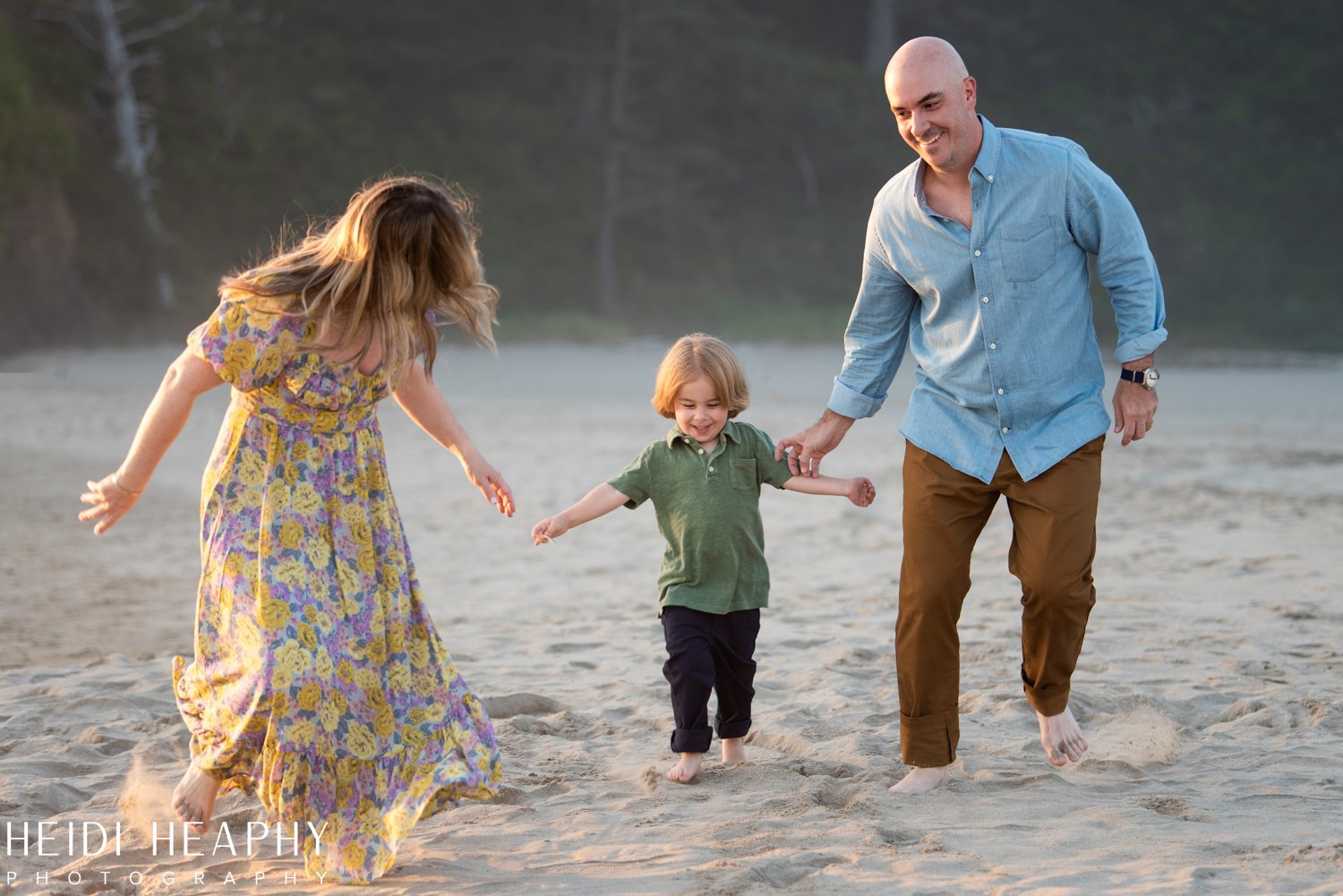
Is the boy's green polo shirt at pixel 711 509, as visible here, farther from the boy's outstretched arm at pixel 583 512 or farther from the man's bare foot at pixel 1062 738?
the man's bare foot at pixel 1062 738

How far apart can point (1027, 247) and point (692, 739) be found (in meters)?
1.47

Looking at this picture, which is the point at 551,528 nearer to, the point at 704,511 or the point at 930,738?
the point at 704,511

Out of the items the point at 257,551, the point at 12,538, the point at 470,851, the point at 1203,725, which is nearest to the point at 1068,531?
the point at 1203,725

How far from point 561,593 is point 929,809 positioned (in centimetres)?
371

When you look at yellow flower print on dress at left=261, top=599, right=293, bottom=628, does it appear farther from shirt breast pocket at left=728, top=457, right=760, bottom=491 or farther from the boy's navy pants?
shirt breast pocket at left=728, top=457, right=760, bottom=491

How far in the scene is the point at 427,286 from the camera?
308cm

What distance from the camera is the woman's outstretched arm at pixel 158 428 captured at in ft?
9.61

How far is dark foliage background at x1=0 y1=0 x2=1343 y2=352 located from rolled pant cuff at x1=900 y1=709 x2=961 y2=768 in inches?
769

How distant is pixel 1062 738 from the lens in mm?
3574

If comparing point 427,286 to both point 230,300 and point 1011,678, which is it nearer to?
point 230,300

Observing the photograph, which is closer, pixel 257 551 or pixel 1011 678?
pixel 257 551

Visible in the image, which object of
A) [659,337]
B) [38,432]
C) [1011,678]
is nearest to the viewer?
[1011,678]

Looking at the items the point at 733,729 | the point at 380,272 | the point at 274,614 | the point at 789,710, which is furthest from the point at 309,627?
the point at 789,710

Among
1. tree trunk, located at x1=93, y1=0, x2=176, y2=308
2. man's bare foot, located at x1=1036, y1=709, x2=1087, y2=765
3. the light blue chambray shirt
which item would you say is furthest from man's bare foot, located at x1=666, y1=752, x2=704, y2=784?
tree trunk, located at x1=93, y1=0, x2=176, y2=308
